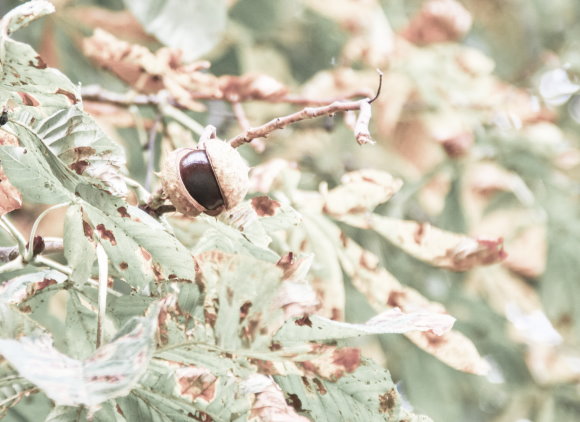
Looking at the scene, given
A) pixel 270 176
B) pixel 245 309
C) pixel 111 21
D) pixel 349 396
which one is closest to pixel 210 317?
pixel 245 309

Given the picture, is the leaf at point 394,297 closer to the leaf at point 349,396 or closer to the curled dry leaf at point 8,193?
the leaf at point 349,396

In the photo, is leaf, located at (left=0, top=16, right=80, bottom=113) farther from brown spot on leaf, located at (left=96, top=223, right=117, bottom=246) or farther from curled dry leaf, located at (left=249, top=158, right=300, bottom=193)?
curled dry leaf, located at (left=249, top=158, right=300, bottom=193)

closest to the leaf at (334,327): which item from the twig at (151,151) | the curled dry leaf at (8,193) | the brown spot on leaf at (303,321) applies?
the brown spot on leaf at (303,321)

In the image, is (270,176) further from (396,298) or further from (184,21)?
(184,21)

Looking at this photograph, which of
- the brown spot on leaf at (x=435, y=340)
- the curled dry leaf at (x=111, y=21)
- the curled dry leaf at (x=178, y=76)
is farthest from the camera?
the curled dry leaf at (x=111, y=21)

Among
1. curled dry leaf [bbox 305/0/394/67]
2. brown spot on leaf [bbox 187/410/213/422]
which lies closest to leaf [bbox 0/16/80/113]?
brown spot on leaf [bbox 187/410/213/422]

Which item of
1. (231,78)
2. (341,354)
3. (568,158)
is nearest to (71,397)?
(341,354)
